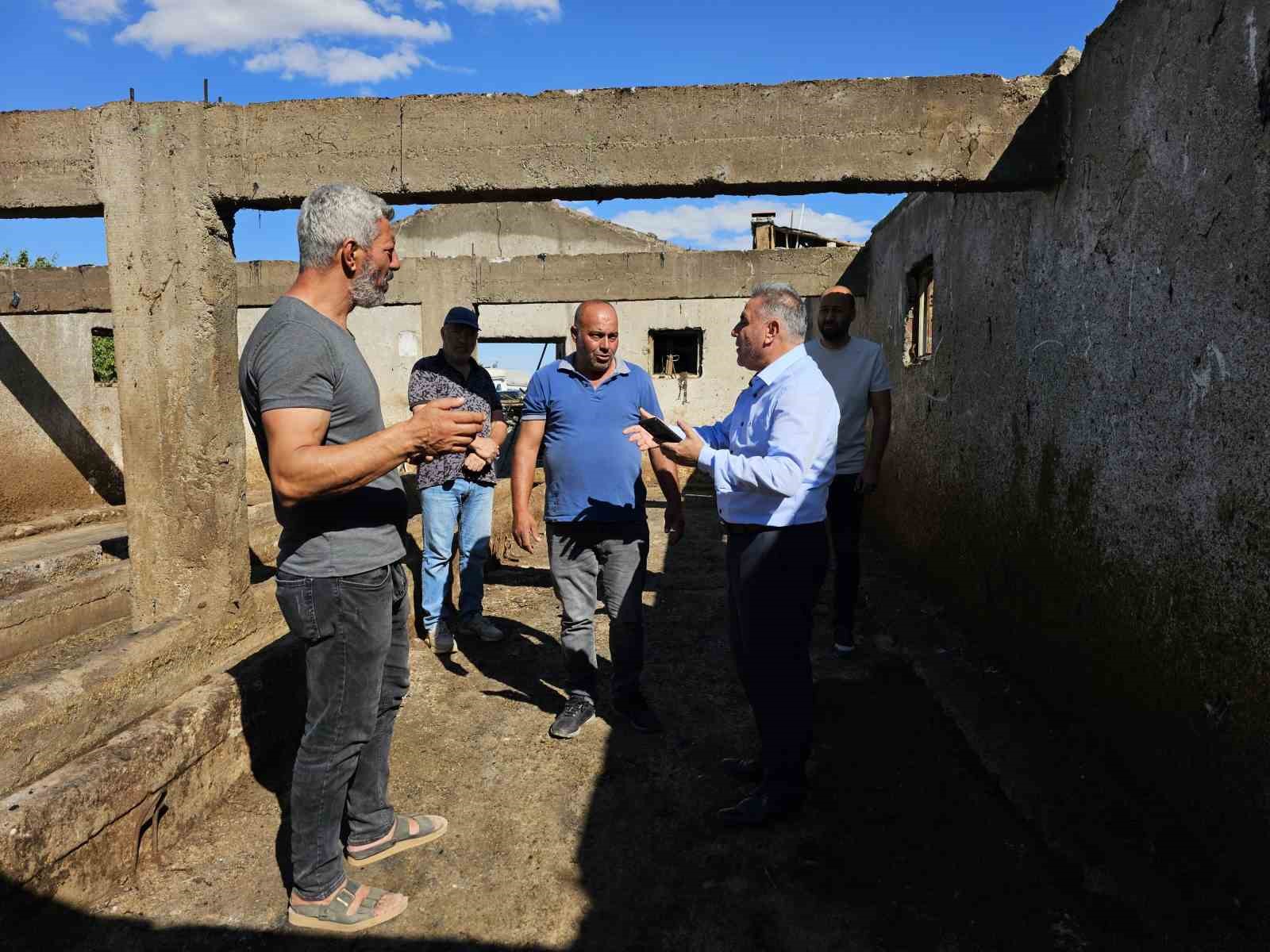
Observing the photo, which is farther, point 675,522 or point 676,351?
point 676,351

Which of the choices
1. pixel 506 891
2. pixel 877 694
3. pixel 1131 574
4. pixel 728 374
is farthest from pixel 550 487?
pixel 728 374

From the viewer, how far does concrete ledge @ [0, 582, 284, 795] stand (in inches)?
109

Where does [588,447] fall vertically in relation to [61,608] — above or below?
above

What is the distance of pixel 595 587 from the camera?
3.69 m

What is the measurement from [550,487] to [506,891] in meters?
1.67

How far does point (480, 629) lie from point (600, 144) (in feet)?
9.35

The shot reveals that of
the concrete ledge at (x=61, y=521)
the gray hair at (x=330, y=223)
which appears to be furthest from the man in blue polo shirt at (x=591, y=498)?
the concrete ledge at (x=61, y=521)

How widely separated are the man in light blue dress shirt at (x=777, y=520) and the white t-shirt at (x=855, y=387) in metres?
1.66

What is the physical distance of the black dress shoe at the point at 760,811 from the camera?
111 inches

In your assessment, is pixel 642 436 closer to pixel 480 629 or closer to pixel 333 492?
pixel 333 492

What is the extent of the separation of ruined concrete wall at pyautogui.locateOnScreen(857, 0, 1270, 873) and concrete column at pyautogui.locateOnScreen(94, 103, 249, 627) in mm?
3880

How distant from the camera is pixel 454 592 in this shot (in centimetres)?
539

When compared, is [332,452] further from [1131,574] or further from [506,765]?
[1131,574]

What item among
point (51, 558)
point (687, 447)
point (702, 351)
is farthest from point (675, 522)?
point (702, 351)
